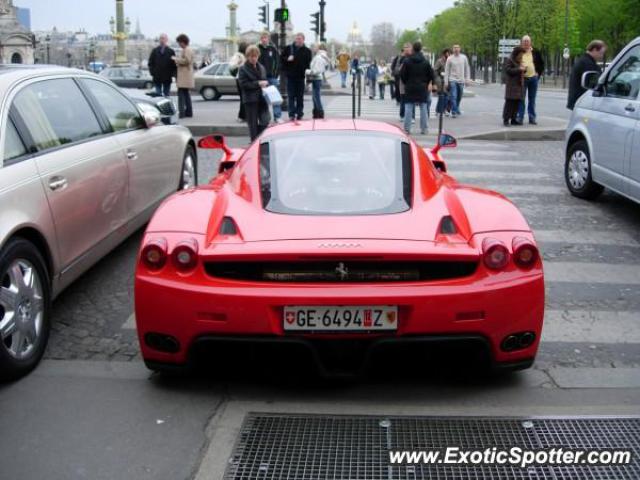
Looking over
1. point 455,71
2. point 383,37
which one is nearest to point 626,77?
point 455,71

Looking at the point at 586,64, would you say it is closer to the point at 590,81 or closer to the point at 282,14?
the point at 590,81

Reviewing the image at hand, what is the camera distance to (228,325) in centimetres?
371

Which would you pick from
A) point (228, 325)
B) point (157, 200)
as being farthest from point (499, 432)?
point (157, 200)

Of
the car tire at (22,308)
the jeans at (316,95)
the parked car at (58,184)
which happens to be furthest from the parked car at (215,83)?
the car tire at (22,308)

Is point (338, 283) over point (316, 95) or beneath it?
beneath

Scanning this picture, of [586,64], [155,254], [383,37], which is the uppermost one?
[383,37]

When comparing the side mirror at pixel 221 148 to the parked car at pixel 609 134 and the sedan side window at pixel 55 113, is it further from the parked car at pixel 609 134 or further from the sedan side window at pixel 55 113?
the parked car at pixel 609 134

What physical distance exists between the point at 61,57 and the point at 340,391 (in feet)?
460

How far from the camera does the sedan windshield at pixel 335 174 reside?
14.0 ft

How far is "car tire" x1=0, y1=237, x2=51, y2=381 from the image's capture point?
4.06m

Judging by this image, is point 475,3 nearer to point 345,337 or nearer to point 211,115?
point 211,115

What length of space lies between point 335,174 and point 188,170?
4200 millimetres

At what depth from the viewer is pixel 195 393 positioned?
408 cm

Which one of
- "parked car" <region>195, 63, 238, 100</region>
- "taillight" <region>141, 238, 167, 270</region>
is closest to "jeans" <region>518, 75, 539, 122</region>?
"taillight" <region>141, 238, 167, 270</region>
